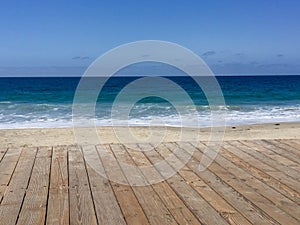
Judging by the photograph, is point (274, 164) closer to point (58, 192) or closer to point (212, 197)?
point (212, 197)

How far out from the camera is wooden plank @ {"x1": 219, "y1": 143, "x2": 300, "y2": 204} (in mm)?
2859

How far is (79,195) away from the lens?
9.18ft

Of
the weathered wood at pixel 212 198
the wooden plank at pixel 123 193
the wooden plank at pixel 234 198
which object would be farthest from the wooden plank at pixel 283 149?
the wooden plank at pixel 123 193

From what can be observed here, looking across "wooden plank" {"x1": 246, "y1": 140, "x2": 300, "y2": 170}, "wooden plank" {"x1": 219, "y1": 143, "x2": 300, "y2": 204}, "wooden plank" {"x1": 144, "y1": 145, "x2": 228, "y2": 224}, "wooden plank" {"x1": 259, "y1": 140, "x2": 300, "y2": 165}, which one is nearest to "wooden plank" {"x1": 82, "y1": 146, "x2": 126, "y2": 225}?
"wooden plank" {"x1": 144, "y1": 145, "x2": 228, "y2": 224}

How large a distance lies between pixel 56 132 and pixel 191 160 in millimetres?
5972

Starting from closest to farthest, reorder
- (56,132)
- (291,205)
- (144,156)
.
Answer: (291,205) → (144,156) → (56,132)

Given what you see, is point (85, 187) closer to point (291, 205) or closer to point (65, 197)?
point (65, 197)

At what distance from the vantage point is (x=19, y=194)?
2820mm

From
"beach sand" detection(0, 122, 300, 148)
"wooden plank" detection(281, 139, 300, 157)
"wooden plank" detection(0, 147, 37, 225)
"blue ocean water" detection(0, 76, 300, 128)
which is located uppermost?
"wooden plank" detection(281, 139, 300, 157)

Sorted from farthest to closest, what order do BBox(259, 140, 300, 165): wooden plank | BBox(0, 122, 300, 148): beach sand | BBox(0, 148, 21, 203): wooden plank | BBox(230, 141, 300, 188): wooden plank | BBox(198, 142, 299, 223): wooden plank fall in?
BBox(0, 122, 300, 148): beach sand → BBox(259, 140, 300, 165): wooden plank → BBox(230, 141, 300, 188): wooden plank → BBox(0, 148, 21, 203): wooden plank → BBox(198, 142, 299, 223): wooden plank

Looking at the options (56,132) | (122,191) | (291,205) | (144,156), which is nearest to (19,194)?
(122,191)

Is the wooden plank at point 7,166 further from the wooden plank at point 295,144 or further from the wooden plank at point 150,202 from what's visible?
the wooden plank at point 295,144

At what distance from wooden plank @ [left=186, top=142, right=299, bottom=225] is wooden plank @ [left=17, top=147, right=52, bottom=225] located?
1.38 meters

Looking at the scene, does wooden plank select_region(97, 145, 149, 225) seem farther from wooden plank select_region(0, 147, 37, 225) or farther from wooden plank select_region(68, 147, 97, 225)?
wooden plank select_region(0, 147, 37, 225)
